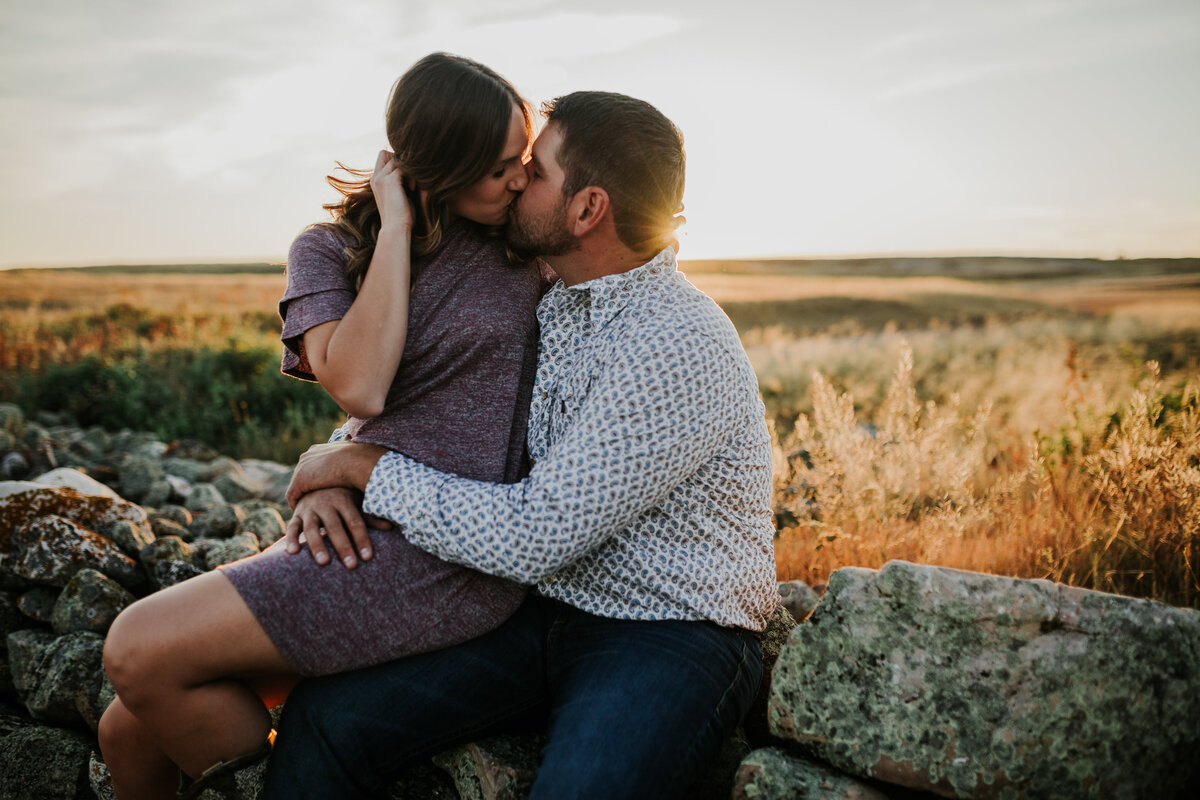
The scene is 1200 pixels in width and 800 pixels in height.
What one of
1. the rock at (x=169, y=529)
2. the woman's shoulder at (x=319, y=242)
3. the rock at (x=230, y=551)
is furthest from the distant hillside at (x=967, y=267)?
the woman's shoulder at (x=319, y=242)

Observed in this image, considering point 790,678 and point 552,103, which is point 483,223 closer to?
point 552,103

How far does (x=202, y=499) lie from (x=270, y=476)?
164cm

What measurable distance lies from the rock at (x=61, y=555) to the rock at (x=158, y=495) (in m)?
1.77

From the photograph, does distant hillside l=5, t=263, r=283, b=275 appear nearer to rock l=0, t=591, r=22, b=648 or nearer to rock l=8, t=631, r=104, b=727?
rock l=0, t=591, r=22, b=648

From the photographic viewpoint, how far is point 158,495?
554cm

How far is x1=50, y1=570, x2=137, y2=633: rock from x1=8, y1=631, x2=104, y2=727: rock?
70mm

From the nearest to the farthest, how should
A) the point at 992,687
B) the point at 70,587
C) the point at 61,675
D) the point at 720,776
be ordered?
the point at 992,687 → the point at 720,776 → the point at 61,675 → the point at 70,587

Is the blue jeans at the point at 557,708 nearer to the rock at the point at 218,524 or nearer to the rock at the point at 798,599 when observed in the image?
the rock at the point at 798,599

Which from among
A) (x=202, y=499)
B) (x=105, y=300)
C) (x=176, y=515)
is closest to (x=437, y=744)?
(x=176, y=515)

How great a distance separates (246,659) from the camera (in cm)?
210

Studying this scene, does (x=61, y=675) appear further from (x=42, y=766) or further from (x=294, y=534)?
(x=294, y=534)

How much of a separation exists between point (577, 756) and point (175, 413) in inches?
356

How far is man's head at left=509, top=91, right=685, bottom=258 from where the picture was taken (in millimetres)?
2592

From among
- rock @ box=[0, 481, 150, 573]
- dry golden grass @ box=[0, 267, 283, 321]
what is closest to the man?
rock @ box=[0, 481, 150, 573]
